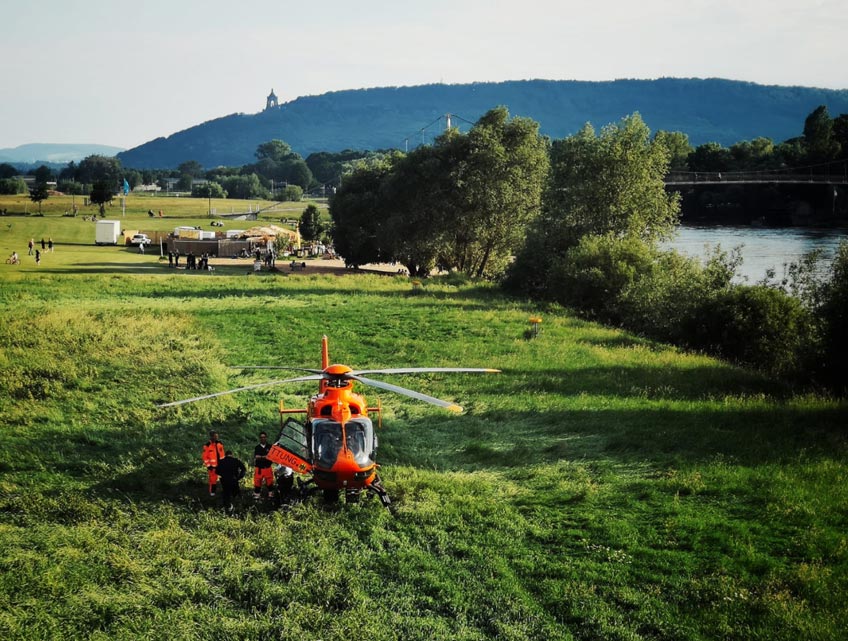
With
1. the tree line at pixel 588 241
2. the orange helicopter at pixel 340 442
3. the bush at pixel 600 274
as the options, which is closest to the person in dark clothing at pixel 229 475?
the orange helicopter at pixel 340 442

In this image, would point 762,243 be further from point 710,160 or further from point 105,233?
point 105,233

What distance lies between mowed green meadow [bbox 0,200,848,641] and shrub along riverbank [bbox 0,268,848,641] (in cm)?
6

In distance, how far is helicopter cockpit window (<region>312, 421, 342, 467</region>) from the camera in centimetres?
1526

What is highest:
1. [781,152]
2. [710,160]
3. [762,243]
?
[781,152]

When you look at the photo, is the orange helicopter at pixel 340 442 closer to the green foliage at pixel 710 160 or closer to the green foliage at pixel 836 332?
the green foliage at pixel 836 332

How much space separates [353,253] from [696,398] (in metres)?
59.7

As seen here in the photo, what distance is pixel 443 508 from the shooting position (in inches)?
628

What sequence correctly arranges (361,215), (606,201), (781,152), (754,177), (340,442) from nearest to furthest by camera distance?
(340,442) < (606,201) < (361,215) < (754,177) < (781,152)

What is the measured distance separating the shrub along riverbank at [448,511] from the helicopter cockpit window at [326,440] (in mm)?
1319

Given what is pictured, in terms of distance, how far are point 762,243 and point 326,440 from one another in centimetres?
8189

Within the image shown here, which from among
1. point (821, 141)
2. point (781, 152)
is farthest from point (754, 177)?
point (781, 152)

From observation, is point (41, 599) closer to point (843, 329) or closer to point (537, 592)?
point (537, 592)

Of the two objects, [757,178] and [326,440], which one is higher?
[757,178]

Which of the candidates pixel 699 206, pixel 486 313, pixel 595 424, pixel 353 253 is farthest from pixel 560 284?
pixel 699 206
